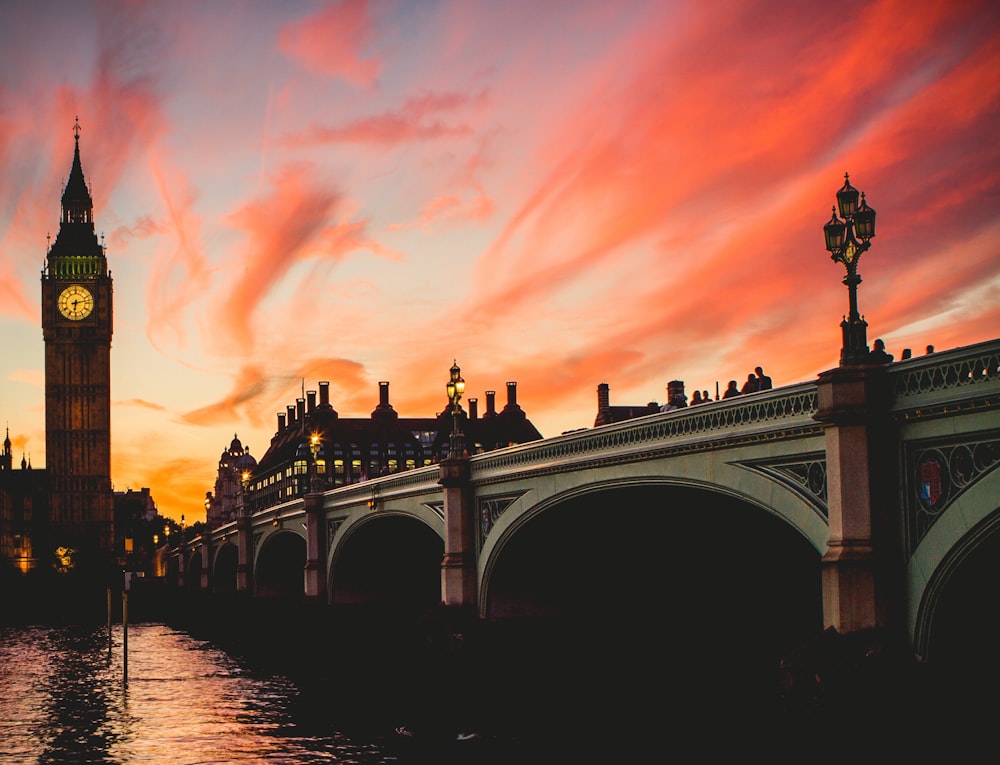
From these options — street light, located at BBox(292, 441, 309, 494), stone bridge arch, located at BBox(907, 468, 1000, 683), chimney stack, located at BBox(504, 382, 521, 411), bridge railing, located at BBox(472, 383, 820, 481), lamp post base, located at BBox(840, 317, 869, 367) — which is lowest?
stone bridge arch, located at BBox(907, 468, 1000, 683)

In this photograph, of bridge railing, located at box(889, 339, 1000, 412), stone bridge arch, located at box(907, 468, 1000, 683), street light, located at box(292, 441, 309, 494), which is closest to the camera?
bridge railing, located at box(889, 339, 1000, 412)

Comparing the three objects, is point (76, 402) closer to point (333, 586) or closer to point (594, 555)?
point (333, 586)

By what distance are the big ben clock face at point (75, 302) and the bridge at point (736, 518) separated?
400 ft

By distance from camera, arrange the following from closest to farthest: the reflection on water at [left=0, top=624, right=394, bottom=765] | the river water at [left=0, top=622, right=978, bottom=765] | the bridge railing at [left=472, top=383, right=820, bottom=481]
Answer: the bridge railing at [left=472, top=383, right=820, bottom=481] → the river water at [left=0, top=622, right=978, bottom=765] → the reflection on water at [left=0, top=624, right=394, bottom=765]

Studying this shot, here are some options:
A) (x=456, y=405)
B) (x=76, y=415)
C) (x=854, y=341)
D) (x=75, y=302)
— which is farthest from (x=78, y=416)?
(x=854, y=341)

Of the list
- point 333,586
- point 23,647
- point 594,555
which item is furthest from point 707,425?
point 23,647

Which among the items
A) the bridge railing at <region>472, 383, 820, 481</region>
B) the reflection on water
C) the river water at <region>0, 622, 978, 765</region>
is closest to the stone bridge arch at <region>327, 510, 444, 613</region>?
the reflection on water

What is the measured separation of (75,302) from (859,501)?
167m

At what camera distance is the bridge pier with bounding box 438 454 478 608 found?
128 ft

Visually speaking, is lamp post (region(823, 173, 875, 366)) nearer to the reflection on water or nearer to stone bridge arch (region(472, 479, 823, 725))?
stone bridge arch (region(472, 479, 823, 725))

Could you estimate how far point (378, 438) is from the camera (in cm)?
17200

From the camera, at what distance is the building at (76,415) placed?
169m

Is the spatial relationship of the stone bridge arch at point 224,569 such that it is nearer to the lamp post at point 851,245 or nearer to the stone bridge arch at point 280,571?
the stone bridge arch at point 280,571

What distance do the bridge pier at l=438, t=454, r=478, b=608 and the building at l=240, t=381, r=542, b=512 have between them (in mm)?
123069
